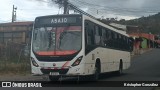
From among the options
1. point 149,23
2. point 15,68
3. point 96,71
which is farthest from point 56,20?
point 149,23

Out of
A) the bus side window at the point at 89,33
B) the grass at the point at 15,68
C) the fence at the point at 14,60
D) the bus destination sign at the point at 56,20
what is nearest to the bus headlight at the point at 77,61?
the bus side window at the point at 89,33

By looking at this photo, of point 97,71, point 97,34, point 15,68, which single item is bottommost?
point 15,68

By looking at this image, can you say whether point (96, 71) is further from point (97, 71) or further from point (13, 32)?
point (13, 32)

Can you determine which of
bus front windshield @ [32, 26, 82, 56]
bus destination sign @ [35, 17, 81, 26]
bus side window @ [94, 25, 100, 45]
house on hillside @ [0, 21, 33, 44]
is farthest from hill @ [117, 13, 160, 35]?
bus front windshield @ [32, 26, 82, 56]

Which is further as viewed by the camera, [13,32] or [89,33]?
[13,32]

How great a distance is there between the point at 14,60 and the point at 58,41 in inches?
578

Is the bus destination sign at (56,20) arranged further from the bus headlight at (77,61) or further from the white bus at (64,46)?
the bus headlight at (77,61)

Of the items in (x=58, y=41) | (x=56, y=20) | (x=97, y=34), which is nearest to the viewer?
(x=58, y=41)

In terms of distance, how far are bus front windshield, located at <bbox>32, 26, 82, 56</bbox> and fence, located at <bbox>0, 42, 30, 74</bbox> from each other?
8.79 metres

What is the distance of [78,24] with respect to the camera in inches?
736

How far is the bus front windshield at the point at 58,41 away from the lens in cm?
1830

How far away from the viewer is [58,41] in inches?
726

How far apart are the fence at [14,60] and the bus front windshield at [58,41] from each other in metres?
8.79

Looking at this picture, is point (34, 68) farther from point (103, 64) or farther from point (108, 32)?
point (108, 32)
